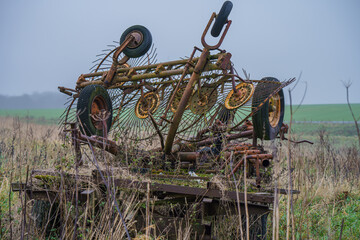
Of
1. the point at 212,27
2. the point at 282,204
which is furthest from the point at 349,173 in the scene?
the point at 212,27

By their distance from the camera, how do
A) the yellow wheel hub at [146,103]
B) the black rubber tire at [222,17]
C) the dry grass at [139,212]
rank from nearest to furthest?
the dry grass at [139,212] → the black rubber tire at [222,17] → the yellow wheel hub at [146,103]

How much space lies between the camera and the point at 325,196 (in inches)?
201

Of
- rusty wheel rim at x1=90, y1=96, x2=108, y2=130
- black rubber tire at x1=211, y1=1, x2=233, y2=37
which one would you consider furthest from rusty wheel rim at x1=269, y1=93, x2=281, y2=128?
rusty wheel rim at x1=90, y1=96, x2=108, y2=130

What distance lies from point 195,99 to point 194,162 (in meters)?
0.80

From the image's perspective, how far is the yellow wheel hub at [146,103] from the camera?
402 cm

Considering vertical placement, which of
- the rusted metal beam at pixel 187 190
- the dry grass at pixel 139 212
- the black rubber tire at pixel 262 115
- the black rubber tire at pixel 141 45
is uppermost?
the black rubber tire at pixel 141 45

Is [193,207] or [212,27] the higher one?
[212,27]

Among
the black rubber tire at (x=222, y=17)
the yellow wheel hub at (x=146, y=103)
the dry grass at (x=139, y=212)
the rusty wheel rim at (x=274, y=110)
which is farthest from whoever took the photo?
the yellow wheel hub at (x=146, y=103)

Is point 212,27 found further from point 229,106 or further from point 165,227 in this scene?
point 165,227

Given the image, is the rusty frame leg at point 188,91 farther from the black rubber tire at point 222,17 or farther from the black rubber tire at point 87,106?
the black rubber tire at point 87,106

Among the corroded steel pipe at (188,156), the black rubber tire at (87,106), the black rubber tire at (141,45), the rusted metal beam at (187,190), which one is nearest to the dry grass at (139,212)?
the rusted metal beam at (187,190)

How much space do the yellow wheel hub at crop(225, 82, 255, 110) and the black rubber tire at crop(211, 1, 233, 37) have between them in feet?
2.22

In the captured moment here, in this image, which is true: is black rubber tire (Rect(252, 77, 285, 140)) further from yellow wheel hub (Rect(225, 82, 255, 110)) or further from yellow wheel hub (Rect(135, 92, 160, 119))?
yellow wheel hub (Rect(135, 92, 160, 119))

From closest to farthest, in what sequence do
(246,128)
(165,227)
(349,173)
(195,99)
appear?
(165,227) < (195,99) < (246,128) < (349,173)
